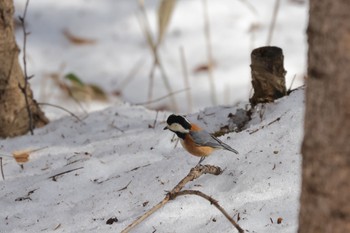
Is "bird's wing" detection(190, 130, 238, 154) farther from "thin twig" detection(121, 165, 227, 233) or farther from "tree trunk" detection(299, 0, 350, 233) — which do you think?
"tree trunk" detection(299, 0, 350, 233)

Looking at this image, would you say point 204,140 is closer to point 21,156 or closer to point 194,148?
point 194,148

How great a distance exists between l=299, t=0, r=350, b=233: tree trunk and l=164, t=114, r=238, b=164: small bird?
34.9 inches


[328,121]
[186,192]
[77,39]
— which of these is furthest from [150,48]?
[328,121]

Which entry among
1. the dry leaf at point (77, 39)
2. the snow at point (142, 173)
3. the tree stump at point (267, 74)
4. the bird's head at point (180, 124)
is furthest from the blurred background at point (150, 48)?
the bird's head at point (180, 124)

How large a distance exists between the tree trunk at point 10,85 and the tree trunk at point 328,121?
6.71ft

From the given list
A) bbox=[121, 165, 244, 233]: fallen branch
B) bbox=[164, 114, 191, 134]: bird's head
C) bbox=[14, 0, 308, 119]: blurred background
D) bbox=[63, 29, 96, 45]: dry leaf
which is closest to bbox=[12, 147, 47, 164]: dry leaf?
bbox=[164, 114, 191, 134]: bird's head

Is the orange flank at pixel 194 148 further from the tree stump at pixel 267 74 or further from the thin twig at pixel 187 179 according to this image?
the tree stump at pixel 267 74

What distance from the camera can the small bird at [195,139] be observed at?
7.52 feet

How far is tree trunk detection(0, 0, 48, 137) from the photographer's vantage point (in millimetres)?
3119

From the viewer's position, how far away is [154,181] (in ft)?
8.01

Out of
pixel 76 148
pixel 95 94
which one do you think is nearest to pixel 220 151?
pixel 76 148

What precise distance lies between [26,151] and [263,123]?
105cm

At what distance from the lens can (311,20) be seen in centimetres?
133

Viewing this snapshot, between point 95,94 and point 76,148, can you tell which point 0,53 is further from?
point 95,94
